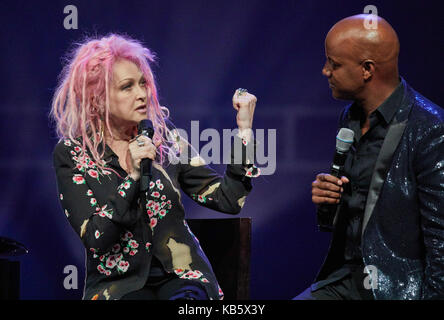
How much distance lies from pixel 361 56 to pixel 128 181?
0.98 meters

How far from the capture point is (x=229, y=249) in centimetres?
256

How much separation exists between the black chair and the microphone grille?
55cm

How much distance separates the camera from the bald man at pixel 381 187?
6.72 feet

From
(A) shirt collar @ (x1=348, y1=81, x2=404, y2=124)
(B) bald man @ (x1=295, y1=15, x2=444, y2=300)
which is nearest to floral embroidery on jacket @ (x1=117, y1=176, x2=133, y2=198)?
(B) bald man @ (x1=295, y1=15, x2=444, y2=300)

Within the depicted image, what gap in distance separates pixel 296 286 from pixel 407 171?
6.00ft

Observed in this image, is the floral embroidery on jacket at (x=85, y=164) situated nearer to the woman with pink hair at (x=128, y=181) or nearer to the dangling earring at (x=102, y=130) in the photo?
the woman with pink hair at (x=128, y=181)

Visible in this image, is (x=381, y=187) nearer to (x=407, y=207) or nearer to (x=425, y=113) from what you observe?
(x=407, y=207)
